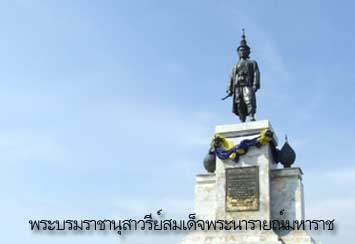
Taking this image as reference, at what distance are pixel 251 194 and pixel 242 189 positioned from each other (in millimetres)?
357

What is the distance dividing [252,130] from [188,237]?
4.25 m

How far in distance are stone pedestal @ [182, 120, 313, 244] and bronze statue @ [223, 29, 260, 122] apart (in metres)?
1.00

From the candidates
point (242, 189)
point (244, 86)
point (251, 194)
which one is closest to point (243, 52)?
point (244, 86)

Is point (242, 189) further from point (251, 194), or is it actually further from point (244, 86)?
point (244, 86)

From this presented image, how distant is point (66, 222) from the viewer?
19.8 m

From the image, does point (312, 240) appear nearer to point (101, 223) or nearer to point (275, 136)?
point (275, 136)

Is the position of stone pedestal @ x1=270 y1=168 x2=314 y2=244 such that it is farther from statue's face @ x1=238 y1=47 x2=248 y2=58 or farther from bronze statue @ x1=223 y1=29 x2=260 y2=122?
statue's face @ x1=238 y1=47 x2=248 y2=58

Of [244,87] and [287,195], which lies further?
[244,87]

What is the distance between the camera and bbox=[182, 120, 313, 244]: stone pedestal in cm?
1862

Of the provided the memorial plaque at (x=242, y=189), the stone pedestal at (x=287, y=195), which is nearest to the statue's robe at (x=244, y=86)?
the memorial plaque at (x=242, y=189)

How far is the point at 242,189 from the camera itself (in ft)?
63.3

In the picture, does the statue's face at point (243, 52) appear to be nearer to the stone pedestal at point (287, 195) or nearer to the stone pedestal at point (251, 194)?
the stone pedestal at point (251, 194)

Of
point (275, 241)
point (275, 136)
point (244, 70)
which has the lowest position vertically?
point (275, 241)

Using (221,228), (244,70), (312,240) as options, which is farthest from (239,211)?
(244,70)
